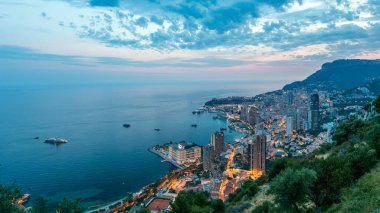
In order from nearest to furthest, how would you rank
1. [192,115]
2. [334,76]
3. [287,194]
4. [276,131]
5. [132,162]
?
[287,194]
[132,162]
[276,131]
[192,115]
[334,76]

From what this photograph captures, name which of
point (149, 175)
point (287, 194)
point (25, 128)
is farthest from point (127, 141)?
point (287, 194)

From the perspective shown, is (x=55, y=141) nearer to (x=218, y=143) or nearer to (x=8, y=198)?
(x=218, y=143)

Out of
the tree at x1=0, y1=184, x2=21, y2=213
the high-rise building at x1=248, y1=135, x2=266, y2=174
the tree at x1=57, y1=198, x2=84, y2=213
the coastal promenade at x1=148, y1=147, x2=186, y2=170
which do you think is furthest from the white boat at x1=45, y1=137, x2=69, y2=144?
the tree at x1=57, y1=198, x2=84, y2=213

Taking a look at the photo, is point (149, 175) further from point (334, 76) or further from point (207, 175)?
point (334, 76)

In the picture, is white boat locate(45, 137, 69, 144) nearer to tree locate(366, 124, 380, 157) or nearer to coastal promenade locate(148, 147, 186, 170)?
coastal promenade locate(148, 147, 186, 170)

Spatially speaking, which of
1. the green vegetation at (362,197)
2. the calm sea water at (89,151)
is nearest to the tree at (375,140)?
the green vegetation at (362,197)
